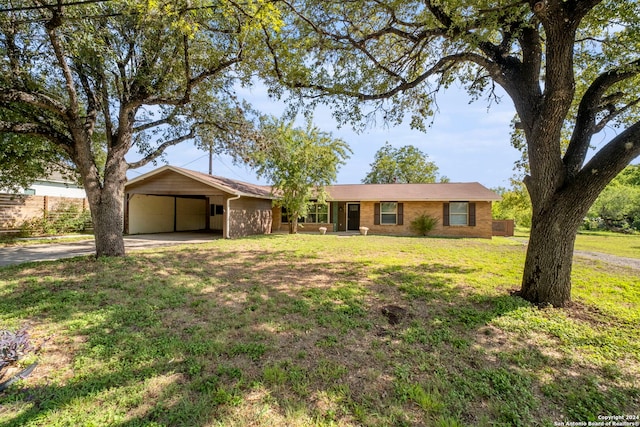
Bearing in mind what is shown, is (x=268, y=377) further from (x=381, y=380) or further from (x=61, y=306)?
(x=61, y=306)

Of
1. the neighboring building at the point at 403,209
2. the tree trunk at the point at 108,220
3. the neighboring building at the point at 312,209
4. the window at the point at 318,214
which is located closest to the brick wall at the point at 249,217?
the neighboring building at the point at 312,209

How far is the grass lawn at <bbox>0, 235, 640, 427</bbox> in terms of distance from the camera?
234 centimetres

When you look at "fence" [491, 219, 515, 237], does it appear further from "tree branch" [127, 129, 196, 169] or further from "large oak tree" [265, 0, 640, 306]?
"tree branch" [127, 129, 196, 169]

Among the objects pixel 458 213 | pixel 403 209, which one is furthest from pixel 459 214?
pixel 403 209

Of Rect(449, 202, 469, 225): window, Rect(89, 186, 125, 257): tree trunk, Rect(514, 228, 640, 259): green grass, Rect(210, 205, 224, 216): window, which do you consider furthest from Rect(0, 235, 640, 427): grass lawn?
Rect(210, 205, 224, 216): window

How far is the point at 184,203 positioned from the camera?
757 inches

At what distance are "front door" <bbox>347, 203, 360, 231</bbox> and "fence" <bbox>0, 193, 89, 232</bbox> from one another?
50.8 feet

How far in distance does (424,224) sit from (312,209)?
7.03 metres

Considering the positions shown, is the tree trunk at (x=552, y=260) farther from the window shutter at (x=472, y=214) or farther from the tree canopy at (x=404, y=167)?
the tree canopy at (x=404, y=167)

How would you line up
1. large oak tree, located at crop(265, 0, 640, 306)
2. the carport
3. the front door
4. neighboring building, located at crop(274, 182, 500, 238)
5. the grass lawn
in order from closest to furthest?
the grass lawn → large oak tree, located at crop(265, 0, 640, 306) → the carport → neighboring building, located at crop(274, 182, 500, 238) → the front door

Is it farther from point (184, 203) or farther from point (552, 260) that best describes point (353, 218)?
point (552, 260)

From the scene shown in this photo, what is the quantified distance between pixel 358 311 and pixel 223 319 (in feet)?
6.57

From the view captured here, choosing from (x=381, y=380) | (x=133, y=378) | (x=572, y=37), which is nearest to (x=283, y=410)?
(x=381, y=380)

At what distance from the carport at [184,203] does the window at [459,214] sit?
10443 millimetres
